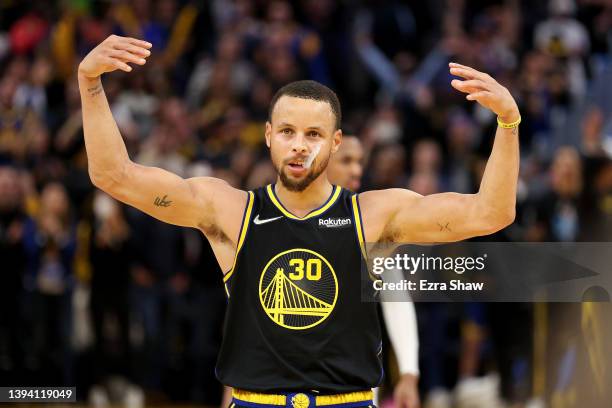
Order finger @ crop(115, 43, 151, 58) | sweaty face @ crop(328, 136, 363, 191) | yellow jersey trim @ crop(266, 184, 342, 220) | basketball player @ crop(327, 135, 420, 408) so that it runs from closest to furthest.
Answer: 1. finger @ crop(115, 43, 151, 58)
2. yellow jersey trim @ crop(266, 184, 342, 220)
3. basketball player @ crop(327, 135, 420, 408)
4. sweaty face @ crop(328, 136, 363, 191)

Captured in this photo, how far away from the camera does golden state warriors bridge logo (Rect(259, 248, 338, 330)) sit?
17.7ft

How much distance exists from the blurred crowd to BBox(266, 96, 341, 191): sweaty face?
4.46 metres

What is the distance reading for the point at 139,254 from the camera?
1271 cm

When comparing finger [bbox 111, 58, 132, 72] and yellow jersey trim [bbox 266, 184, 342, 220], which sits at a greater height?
finger [bbox 111, 58, 132, 72]

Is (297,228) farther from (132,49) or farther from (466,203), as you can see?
(132,49)

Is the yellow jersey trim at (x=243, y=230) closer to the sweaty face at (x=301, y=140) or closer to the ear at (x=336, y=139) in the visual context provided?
the sweaty face at (x=301, y=140)

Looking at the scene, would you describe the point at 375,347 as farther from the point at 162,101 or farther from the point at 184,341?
the point at 162,101

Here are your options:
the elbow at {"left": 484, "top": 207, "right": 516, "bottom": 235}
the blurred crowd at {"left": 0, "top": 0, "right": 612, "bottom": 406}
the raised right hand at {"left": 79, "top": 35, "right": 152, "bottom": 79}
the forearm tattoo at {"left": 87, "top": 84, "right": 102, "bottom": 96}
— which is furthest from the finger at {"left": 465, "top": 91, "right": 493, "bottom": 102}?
the blurred crowd at {"left": 0, "top": 0, "right": 612, "bottom": 406}

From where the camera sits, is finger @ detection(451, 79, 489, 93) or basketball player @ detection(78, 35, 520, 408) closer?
finger @ detection(451, 79, 489, 93)

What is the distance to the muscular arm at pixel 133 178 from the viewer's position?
5.22 meters

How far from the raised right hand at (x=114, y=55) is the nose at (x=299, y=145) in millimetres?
831

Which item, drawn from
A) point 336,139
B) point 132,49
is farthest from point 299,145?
point 132,49

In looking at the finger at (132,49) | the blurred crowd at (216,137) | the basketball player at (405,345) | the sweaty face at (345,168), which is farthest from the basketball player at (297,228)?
the blurred crowd at (216,137)

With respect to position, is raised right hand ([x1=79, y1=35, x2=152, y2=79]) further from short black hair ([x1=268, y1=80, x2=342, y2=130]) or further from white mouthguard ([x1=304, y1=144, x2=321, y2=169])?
white mouthguard ([x1=304, y1=144, x2=321, y2=169])
